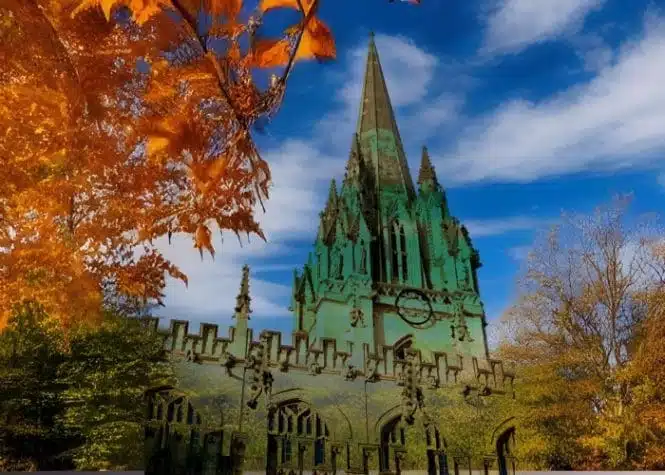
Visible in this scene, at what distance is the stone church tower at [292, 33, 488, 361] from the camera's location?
18.5 m

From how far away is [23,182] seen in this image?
555cm

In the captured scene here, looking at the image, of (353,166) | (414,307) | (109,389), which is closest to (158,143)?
(109,389)

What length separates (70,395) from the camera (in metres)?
8.90

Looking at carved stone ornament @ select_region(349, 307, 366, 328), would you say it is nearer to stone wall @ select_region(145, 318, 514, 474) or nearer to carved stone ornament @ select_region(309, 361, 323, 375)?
stone wall @ select_region(145, 318, 514, 474)

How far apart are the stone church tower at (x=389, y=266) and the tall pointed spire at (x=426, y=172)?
0.05 meters

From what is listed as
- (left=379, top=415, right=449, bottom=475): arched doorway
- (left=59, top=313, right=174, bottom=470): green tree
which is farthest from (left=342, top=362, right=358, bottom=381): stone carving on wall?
(left=59, top=313, right=174, bottom=470): green tree

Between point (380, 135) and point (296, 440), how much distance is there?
742 inches

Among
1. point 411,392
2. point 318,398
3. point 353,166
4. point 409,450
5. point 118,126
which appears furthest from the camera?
point 353,166

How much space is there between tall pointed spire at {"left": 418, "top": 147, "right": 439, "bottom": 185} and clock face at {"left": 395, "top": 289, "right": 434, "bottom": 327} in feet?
22.4

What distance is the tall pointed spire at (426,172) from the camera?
24.3m

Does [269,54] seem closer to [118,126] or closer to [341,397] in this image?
[118,126]

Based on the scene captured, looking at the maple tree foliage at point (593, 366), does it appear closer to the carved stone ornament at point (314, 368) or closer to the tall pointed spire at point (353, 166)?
the carved stone ornament at point (314, 368)

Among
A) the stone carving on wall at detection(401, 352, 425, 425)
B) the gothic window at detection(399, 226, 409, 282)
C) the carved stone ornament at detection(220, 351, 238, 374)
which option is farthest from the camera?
the gothic window at detection(399, 226, 409, 282)

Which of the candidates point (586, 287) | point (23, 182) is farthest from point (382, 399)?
point (23, 182)
